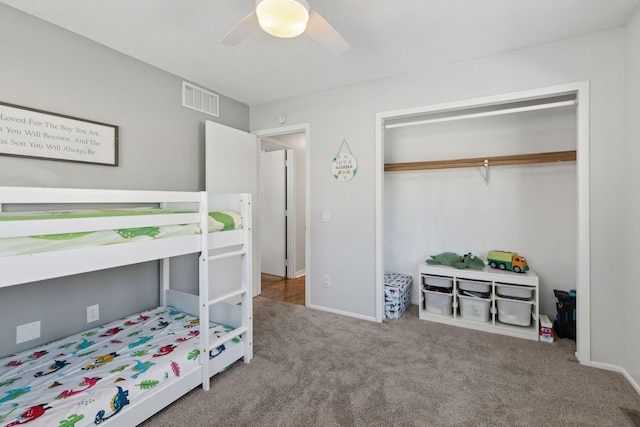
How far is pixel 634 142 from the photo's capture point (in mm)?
1887

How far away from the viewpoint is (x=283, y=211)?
4.68 meters

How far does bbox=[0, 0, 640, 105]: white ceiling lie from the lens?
1.84 meters

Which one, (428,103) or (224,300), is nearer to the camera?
(224,300)

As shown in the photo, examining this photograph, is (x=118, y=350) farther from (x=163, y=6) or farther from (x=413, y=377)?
(x=163, y=6)

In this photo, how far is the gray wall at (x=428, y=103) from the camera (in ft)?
6.80

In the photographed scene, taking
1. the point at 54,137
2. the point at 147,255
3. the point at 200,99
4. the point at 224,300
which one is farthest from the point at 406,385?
the point at 200,99

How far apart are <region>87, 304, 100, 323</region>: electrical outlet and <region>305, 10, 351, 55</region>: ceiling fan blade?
251cm

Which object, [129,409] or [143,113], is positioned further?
[143,113]

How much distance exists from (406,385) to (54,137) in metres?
2.96

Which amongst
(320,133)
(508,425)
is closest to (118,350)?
(508,425)

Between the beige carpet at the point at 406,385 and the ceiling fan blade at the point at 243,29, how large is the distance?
2167 mm

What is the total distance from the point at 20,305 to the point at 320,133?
280 centimetres

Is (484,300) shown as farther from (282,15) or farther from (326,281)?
(282,15)

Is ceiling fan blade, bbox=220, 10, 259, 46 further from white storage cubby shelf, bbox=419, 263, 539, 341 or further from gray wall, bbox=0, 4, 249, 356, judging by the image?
white storage cubby shelf, bbox=419, 263, 539, 341
